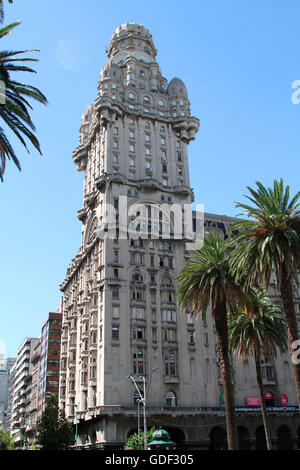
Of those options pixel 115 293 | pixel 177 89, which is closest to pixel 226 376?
pixel 115 293

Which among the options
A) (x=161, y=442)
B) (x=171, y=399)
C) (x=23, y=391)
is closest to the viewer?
(x=161, y=442)

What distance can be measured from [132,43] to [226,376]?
90700mm

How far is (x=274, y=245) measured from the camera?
32.7 m

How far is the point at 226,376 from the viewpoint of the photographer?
1479 inches

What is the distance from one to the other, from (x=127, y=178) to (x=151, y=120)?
17000mm

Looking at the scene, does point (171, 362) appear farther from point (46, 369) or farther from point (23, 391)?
point (23, 391)

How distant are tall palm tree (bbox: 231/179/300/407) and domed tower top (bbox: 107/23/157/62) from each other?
80.1 meters

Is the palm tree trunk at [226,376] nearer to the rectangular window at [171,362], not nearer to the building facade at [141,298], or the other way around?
the building facade at [141,298]

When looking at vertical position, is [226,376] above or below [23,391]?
below

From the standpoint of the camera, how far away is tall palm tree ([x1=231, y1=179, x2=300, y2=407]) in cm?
3247

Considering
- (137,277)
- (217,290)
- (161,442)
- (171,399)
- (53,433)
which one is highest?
(137,277)

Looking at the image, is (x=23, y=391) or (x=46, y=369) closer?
(x=46, y=369)

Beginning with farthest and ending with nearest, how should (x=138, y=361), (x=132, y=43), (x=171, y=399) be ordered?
(x=132, y=43) < (x=138, y=361) < (x=171, y=399)

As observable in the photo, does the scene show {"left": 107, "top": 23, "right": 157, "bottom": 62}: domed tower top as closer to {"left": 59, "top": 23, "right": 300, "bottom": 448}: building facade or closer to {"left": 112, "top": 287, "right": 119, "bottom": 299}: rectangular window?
{"left": 59, "top": 23, "right": 300, "bottom": 448}: building facade
